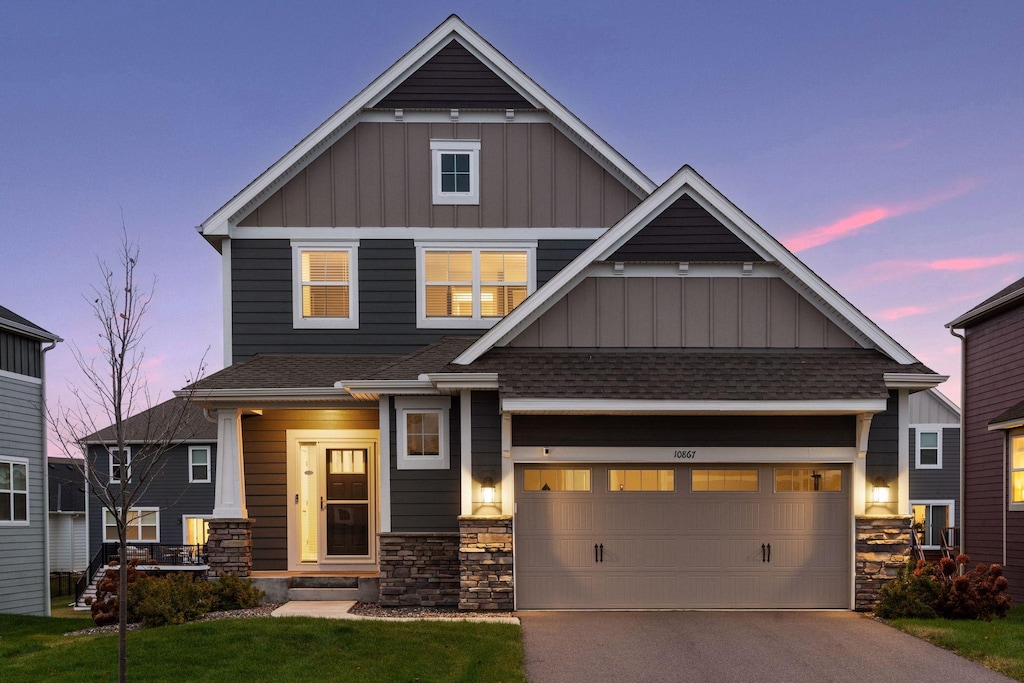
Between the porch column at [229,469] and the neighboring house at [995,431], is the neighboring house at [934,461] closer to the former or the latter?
the neighboring house at [995,431]

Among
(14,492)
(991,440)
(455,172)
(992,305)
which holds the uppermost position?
(455,172)

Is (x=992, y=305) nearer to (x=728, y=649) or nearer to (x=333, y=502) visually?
(x=728, y=649)

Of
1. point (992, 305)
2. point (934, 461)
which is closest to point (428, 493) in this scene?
point (992, 305)

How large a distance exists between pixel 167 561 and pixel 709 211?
46.7ft

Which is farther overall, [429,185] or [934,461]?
[934,461]

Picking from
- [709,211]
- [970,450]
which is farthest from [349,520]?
[970,450]

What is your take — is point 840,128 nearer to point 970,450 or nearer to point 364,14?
point 970,450

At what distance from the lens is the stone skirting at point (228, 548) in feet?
38.5

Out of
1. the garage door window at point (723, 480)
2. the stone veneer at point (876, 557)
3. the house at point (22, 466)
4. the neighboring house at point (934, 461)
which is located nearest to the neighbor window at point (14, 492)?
the house at point (22, 466)

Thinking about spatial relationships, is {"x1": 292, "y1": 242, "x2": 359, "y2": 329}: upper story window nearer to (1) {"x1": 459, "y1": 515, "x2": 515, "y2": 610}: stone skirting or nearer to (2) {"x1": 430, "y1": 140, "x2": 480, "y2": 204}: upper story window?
(2) {"x1": 430, "y1": 140, "x2": 480, "y2": 204}: upper story window

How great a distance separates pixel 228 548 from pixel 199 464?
1639 cm

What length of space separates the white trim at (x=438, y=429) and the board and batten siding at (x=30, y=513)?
8448 mm

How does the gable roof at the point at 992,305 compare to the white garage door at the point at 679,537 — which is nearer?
the white garage door at the point at 679,537

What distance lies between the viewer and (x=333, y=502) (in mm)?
13000
